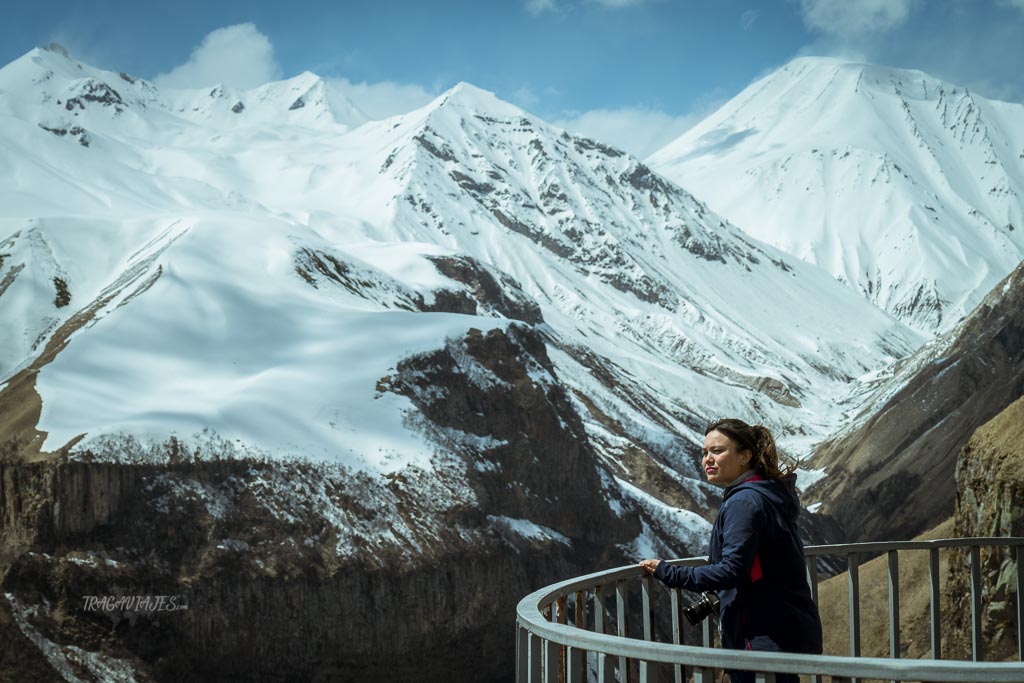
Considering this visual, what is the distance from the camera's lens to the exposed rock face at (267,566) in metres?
44.5

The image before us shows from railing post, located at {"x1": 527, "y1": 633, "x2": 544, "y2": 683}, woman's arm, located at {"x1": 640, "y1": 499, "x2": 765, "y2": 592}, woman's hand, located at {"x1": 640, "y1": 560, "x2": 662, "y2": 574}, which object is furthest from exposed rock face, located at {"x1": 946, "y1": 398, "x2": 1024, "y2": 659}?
railing post, located at {"x1": 527, "y1": 633, "x2": 544, "y2": 683}

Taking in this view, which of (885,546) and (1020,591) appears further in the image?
(1020,591)

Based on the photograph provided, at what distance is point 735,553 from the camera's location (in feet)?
18.4

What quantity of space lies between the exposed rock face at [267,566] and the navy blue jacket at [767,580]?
41.4m

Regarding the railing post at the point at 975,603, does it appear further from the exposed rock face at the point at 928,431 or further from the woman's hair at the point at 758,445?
the exposed rock face at the point at 928,431

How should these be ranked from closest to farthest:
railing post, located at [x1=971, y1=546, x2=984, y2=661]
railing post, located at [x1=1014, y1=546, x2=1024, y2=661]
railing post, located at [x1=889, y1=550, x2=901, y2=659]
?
railing post, located at [x1=889, y1=550, x2=901, y2=659]
railing post, located at [x1=971, y1=546, x2=984, y2=661]
railing post, located at [x1=1014, y1=546, x2=1024, y2=661]

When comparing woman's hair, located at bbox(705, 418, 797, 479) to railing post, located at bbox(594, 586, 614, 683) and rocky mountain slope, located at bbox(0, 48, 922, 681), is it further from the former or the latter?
rocky mountain slope, located at bbox(0, 48, 922, 681)

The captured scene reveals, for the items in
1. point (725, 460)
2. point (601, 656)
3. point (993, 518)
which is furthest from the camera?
point (993, 518)

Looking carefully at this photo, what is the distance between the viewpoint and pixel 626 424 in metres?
105

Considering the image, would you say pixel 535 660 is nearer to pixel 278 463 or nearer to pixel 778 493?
pixel 778 493

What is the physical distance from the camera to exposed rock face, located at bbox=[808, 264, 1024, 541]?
275 feet

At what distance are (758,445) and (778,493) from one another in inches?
12.8

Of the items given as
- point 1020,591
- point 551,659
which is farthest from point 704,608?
point 1020,591

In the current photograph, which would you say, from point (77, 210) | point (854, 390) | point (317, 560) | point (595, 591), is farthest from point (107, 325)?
point (854, 390)
